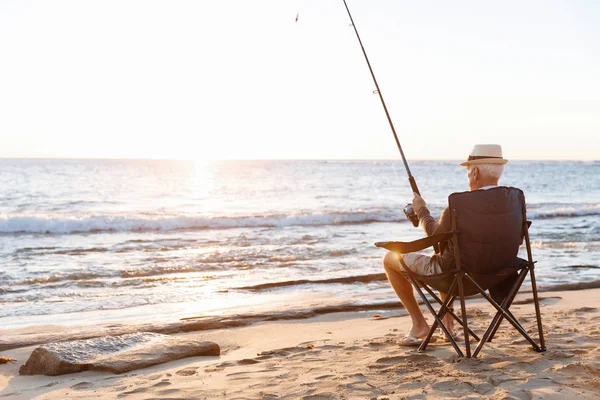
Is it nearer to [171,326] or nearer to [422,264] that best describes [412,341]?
[422,264]

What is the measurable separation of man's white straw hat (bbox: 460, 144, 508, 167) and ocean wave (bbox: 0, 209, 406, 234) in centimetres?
1442

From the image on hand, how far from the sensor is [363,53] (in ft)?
18.2

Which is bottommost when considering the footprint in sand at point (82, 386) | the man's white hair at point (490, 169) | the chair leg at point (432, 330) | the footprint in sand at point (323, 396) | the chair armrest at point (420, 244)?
the footprint in sand at point (82, 386)

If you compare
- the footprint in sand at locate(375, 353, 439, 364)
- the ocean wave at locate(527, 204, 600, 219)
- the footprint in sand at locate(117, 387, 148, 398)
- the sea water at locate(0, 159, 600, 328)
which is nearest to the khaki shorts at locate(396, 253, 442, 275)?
the footprint in sand at locate(375, 353, 439, 364)

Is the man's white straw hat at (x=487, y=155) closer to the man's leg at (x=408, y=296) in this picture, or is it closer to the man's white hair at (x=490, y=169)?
the man's white hair at (x=490, y=169)

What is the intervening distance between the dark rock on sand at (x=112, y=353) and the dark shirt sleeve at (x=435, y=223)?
175cm

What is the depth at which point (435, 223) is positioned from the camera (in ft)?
13.0

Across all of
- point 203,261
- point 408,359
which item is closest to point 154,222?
point 203,261

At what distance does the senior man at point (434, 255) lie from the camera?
3873 mm

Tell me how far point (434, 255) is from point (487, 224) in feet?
1.45

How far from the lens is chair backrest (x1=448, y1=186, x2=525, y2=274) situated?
3775 millimetres

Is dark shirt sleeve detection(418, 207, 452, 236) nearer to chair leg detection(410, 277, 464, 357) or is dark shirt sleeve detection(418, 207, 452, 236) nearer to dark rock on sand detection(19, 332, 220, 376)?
chair leg detection(410, 277, 464, 357)

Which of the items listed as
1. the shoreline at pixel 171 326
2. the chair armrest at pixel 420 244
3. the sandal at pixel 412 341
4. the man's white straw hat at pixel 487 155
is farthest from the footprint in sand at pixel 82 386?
the man's white straw hat at pixel 487 155

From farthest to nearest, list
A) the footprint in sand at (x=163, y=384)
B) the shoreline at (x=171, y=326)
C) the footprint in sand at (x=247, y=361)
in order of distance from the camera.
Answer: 1. the shoreline at (x=171, y=326)
2. the footprint in sand at (x=247, y=361)
3. the footprint in sand at (x=163, y=384)
